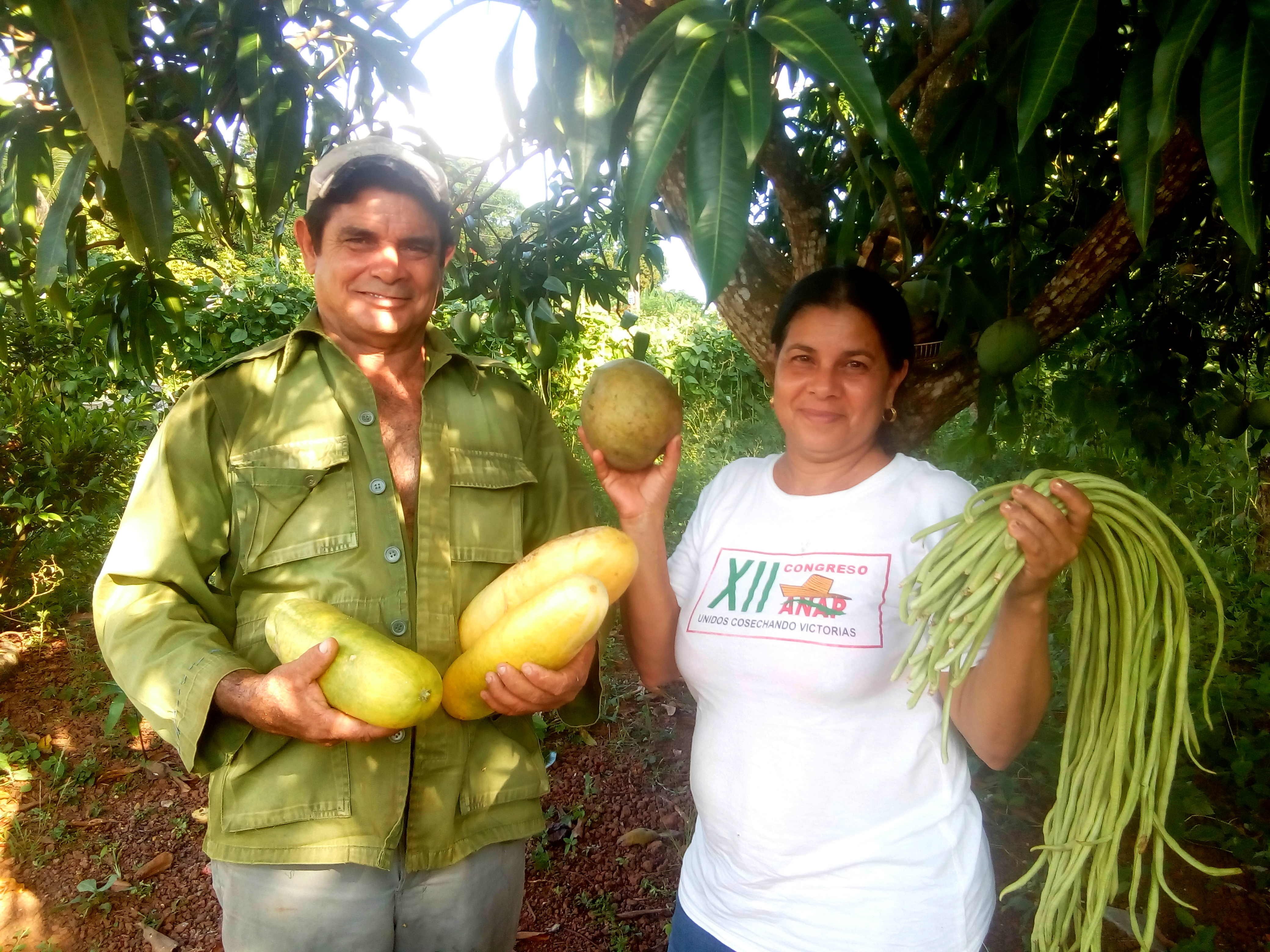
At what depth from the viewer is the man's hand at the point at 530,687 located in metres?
1.48

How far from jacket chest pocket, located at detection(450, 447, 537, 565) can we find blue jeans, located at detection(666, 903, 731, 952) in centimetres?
79

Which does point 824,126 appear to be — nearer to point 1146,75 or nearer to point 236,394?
point 1146,75

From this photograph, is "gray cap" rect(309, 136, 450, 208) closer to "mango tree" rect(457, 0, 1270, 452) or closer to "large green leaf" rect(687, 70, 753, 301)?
"mango tree" rect(457, 0, 1270, 452)

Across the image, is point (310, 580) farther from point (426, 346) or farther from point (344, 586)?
point (426, 346)

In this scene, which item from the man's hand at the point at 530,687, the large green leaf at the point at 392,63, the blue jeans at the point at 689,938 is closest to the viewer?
the man's hand at the point at 530,687

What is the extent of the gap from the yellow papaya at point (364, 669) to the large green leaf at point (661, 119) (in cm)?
82

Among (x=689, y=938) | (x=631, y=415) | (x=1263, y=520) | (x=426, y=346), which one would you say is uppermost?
(x=426, y=346)

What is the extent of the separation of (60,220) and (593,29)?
886 millimetres

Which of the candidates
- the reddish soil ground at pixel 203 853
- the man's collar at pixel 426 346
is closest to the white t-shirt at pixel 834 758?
the man's collar at pixel 426 346

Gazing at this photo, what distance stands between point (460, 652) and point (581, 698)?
1.35ft

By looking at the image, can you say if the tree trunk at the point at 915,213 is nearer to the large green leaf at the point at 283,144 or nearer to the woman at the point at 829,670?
the woman at the point at 829,670

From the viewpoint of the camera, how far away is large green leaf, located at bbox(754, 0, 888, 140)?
91cm

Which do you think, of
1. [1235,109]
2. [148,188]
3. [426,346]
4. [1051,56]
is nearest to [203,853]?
[426,346]

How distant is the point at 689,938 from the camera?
1646 millimetres
